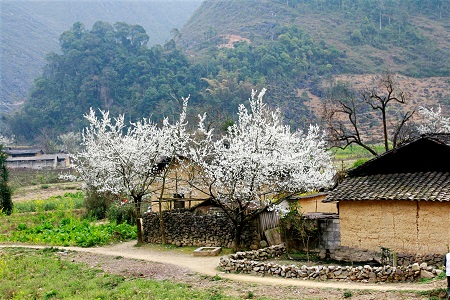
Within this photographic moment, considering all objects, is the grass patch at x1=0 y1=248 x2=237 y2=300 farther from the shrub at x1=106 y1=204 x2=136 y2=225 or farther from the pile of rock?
the shrub at x1=106 y1=204 x2=136 y2=225

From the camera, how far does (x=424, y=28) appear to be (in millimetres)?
134500

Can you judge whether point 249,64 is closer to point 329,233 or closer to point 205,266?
point 329,233

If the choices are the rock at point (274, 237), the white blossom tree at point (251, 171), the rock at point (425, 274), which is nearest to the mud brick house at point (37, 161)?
the white blossom tree at point (251, 171)

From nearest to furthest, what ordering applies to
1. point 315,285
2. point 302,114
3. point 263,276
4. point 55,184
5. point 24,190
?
point 315,285
point 263,276
point 24,190
point 55,184
point 302,114

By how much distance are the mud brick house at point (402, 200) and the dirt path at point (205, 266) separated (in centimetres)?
336

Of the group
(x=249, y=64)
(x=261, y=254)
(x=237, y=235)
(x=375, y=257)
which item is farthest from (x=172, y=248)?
(x=249, y=64)

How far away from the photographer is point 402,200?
18.4 meters

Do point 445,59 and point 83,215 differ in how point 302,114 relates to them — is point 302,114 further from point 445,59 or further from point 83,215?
point 83,215

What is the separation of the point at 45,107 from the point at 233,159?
11831 centimetres

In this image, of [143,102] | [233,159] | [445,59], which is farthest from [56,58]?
[233,159]

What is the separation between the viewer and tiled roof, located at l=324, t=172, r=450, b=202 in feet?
57.6

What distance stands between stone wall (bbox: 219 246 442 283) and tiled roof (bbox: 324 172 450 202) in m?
2.84

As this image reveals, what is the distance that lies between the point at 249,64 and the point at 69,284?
112m

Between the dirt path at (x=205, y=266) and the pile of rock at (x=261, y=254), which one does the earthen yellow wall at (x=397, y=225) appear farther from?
the dirt path at (x=205, y=266)
